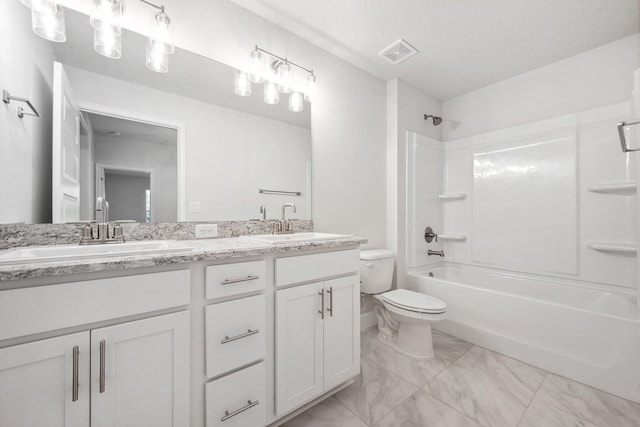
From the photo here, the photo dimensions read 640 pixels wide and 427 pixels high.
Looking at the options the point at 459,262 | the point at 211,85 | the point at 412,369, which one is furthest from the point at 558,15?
the point at 412,369

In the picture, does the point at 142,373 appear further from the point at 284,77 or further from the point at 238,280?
the point at 284,77

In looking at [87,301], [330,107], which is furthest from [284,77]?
[87,301]

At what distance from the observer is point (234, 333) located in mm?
1037

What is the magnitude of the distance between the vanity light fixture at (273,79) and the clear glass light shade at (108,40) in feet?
1.96

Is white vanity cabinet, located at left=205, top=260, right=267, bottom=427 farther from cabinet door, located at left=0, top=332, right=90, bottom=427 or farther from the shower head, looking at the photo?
the shower head

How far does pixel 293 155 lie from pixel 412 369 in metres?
1.74

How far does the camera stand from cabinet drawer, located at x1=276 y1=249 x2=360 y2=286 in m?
1.19

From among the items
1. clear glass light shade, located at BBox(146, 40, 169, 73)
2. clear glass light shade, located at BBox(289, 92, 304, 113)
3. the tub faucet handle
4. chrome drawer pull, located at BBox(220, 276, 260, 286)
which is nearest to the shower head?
the tub faucet handle

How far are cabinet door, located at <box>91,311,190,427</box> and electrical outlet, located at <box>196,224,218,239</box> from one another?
24.6 inches

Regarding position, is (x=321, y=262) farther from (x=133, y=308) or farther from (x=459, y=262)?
(x=459, y=262)

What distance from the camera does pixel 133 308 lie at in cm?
82

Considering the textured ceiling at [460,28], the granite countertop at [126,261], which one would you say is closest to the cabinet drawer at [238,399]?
the granite countertop at [126,261]

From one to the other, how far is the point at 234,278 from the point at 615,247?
2.70 metres

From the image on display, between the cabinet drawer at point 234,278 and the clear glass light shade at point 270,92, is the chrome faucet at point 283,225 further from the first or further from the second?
the clear glass light shade at point 270,92
